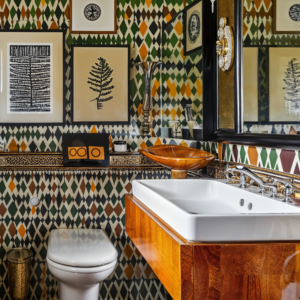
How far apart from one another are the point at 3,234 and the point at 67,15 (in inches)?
70.2

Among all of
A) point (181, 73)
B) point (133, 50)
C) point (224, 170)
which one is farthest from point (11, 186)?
point (224, 170)

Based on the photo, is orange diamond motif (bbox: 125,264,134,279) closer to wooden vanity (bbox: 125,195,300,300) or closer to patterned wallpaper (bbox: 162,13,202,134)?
patterned wallpaper (bbox: 162,13,202,134)

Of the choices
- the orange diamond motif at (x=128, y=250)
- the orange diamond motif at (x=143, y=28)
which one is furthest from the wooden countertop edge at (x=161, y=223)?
the orange diamond motif at (x=143, y=28)

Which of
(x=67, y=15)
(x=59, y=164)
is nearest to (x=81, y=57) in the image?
(x=67, y=15)

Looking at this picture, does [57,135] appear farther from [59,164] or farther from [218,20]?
[218,20]

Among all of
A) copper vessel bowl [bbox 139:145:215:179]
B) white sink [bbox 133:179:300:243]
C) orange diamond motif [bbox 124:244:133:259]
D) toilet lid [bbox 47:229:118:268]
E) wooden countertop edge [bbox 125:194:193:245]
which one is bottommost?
orange diamond motif [bbox 124:244:133:259]

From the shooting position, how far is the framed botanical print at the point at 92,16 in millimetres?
2771

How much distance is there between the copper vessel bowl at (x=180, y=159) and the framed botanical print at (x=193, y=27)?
65cm

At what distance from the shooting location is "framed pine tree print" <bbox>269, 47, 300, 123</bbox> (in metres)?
1.28

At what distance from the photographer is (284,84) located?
1348 mm

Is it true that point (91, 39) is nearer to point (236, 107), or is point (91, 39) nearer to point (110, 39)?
point (110, 39)

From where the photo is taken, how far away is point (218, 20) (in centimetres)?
198

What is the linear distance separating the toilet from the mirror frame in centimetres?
94

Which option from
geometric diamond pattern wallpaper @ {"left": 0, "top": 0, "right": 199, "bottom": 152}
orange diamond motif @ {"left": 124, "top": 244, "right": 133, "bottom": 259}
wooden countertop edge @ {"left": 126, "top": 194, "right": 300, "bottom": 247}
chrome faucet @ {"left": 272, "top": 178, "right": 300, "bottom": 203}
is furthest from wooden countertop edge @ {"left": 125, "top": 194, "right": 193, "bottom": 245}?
geometric diamond pattern wallpaper @ {"left": 0, "top": 0, "right": 199, "bottom": 152}
